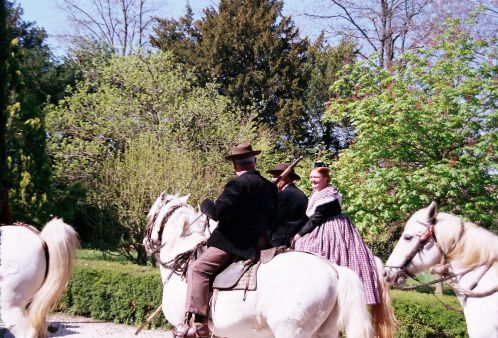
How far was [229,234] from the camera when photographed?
5473 mm

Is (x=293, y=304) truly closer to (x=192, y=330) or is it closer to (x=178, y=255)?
(x=192, y=330)

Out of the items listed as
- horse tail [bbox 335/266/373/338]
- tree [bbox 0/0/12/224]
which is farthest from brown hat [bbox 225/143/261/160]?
tree [bbox 0/0/12/224]

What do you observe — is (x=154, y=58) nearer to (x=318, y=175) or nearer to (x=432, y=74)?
(x=432, y=74)

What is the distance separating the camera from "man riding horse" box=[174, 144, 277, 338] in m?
5.34

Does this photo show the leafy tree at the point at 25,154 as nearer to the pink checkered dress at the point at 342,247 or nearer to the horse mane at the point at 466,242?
the pink checkered dress at the point at 342,247

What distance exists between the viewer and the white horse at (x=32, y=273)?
6652mm

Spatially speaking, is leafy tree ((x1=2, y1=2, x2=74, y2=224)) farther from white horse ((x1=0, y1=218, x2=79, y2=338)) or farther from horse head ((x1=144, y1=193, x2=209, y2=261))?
horse head ((x1=144, y1=193, x2=209, y2=261))

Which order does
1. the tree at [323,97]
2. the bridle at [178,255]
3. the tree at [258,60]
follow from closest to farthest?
1. the bridle at [178,255]
2. the tree at [258,60]
3. the tree at [323,97]

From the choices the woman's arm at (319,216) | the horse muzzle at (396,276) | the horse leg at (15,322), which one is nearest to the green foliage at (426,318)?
the woman's arm at (319,216)

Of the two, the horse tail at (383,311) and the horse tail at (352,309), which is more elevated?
the horse tail at (352,309)

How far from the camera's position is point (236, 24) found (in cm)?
2834

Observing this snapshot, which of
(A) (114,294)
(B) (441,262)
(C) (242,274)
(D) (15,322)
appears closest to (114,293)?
(A) (114,294)

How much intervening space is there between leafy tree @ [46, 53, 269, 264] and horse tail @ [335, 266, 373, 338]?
10.2 meters

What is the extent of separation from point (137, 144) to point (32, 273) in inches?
375
